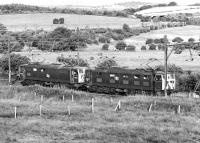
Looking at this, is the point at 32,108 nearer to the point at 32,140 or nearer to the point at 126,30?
the point at 32,140

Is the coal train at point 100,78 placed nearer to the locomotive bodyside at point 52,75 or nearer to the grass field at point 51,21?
the locomotive bodyside at point 52,75

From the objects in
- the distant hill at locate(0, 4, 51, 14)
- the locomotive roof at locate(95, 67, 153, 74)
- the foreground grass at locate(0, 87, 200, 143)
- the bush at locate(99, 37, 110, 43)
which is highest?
the distant hill at locate(0, 4, 51, 14)

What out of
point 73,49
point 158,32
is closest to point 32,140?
point 73,49

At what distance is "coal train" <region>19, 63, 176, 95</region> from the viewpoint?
49.7 m

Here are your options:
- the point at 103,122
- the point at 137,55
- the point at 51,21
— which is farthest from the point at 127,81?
the point at 51,21

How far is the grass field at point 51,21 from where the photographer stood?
12519 centimetres

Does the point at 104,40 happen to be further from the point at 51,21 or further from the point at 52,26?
the point at 51,21

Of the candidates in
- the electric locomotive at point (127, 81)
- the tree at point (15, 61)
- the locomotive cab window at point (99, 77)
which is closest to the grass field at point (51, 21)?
the tree at point (15, 61)

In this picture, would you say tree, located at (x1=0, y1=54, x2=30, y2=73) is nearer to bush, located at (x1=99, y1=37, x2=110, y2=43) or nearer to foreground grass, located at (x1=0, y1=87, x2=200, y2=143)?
foreground grass, located at (x1=0, y1=87, x2=200, y2=143)

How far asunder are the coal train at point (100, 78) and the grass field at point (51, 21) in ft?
201

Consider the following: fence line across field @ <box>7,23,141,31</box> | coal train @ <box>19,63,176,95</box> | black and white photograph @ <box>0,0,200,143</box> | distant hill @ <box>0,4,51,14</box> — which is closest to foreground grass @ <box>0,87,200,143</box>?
black and white photograph @ <box>0,0,200,143</box>

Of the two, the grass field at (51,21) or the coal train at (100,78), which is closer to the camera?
the coal train at (100,78)

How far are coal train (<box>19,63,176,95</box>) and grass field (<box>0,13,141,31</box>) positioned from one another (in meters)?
61.3

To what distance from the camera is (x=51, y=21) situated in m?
133
